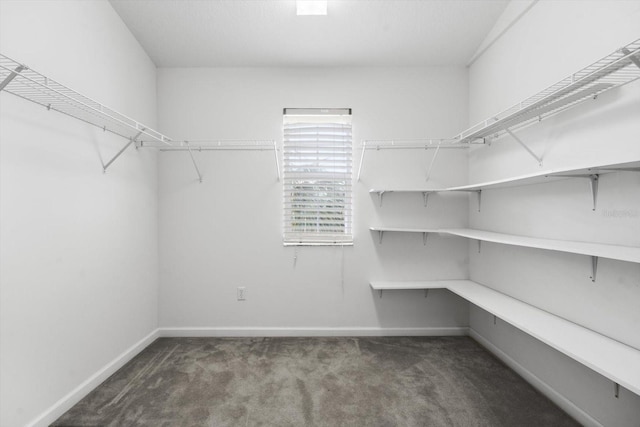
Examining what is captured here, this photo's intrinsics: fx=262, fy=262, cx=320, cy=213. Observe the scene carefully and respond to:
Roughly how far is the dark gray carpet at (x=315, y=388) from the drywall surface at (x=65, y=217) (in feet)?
1.04

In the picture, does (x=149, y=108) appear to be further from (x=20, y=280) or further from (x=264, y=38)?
(x=20, y=280)

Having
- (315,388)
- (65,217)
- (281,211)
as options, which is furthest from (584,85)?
(65,217)

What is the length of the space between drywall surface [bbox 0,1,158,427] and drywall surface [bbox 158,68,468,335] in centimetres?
33

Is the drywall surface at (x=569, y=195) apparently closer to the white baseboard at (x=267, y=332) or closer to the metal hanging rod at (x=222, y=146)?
the white baseboard at (x=267, y=332)

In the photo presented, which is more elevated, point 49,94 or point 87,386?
point 49,94

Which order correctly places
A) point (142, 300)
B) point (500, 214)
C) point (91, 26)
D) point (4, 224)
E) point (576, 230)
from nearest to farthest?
point (4, 224), point (576, 230), point (91, 26), point (500, 214), point (142, 300)

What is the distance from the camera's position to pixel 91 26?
5.92ft

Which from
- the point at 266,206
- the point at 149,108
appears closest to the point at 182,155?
the point at 149,108

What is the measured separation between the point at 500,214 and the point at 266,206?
6.70ft

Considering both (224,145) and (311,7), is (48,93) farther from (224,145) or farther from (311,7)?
(311,7)

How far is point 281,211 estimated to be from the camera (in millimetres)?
2559

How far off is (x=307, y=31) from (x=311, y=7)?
183 mm

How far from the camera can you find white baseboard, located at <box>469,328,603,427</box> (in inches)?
58.7

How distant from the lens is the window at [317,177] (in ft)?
A: 8.43
